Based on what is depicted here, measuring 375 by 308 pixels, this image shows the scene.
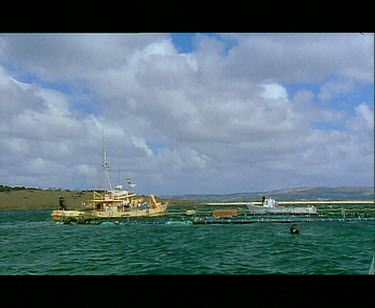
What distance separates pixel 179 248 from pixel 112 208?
0.91 metres

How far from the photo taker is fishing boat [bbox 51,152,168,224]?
4.06 metres

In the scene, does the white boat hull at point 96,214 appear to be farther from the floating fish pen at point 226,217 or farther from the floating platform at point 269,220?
the floating platform at point 269,220

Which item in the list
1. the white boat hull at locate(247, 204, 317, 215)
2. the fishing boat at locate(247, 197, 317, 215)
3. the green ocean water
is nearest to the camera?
the green ocean water

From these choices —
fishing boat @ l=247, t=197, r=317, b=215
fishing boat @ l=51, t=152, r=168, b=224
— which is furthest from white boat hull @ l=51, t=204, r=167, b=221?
fishing boat @ l=247, t=197, r=317, b=215

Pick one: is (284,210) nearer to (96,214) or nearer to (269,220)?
(269,220)

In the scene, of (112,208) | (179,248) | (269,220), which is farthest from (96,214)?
(269,220)

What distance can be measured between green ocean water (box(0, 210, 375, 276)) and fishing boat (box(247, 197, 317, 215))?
143 millimetres

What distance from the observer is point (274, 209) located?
14.4 feet

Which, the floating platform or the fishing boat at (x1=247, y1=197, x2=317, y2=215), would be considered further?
the floating platform

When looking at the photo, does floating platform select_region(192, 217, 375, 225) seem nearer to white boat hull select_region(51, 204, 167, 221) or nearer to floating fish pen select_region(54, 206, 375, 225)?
floating fish pen select_region(54, 206, 375, 225)
